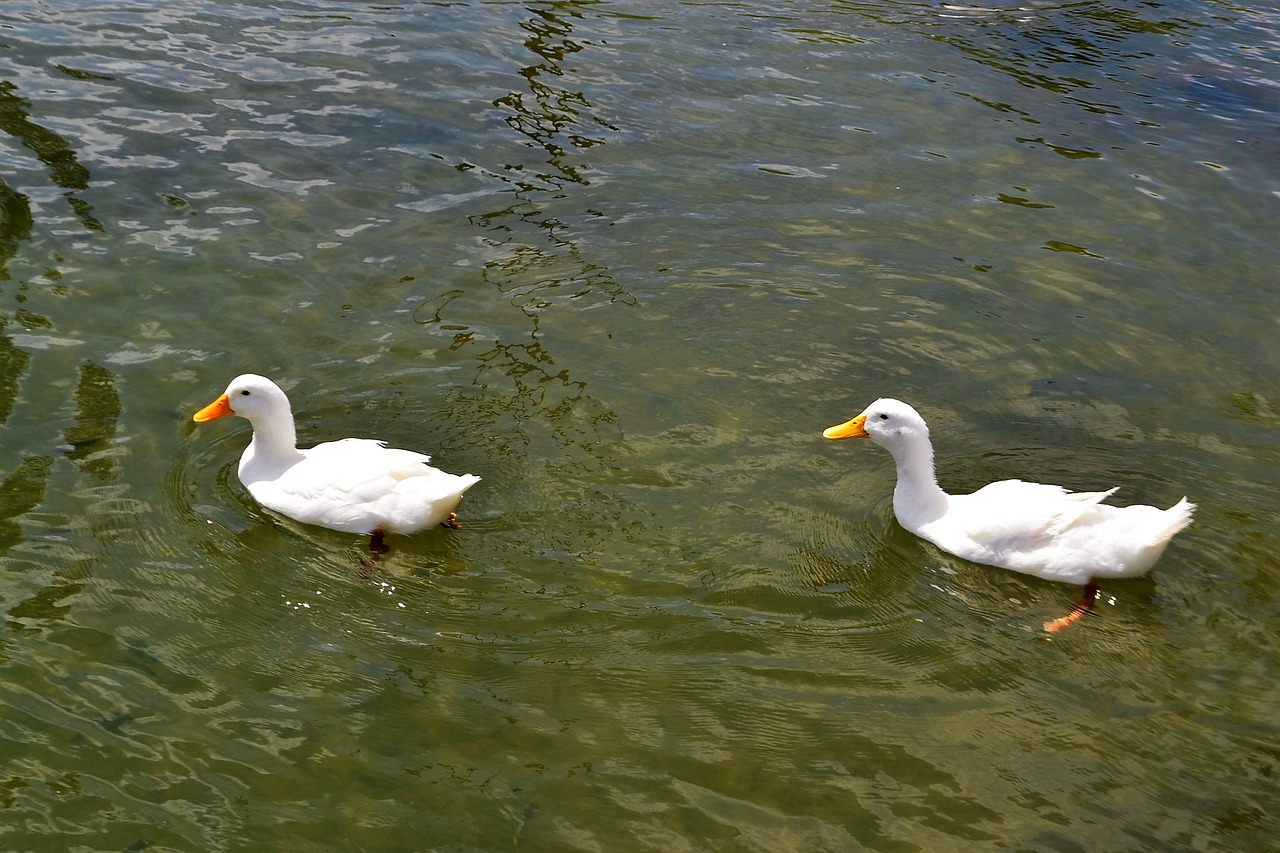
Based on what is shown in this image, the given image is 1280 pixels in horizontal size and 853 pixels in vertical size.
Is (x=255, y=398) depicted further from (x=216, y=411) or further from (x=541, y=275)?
(x=541, y=275)

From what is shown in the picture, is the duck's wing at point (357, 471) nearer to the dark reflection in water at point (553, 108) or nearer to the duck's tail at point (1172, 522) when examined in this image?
the duck's tail at point (1172, 522)

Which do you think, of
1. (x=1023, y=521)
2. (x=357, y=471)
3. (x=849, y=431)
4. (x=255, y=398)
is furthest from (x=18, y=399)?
(x=1023, y=521)

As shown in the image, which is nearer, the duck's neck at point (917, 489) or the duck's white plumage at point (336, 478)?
the duck's white plumage at point (336, 478)

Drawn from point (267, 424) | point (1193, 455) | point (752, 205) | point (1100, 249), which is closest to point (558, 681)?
point (267, 424)

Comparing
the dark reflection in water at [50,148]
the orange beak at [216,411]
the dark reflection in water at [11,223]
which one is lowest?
the orange beak at [216,411]

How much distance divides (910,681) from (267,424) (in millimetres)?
3896

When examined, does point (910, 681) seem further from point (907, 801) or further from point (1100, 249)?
point (1100, 249)

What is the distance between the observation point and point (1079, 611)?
6.61 meters

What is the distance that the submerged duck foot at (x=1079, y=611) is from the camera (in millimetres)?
6461

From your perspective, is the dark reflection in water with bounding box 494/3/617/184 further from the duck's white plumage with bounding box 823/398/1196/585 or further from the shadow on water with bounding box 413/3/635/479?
the duck's white plumage with bounding box 823/398/1196/585

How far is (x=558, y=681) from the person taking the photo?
5.81 m

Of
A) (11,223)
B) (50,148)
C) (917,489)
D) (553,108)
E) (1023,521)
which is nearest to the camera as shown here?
(1023,521)

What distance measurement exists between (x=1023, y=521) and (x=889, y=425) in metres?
0.97

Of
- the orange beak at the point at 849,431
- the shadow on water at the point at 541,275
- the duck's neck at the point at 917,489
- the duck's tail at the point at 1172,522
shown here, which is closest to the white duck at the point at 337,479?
the shadow on water at the point at 541,275
